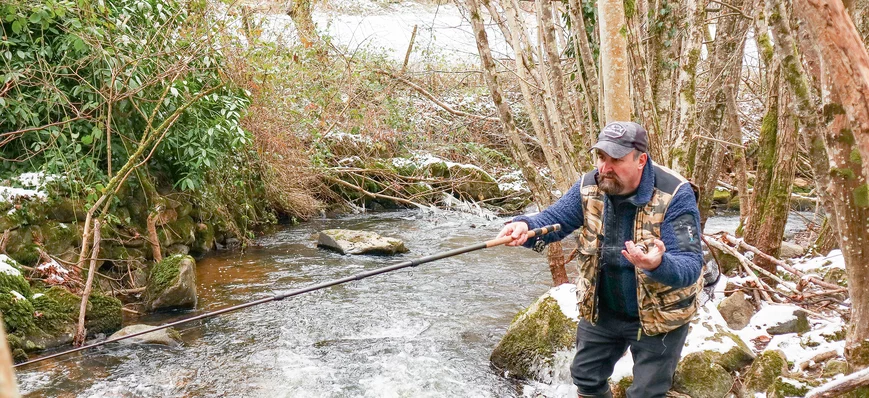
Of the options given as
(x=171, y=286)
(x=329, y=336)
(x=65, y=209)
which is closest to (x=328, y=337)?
(x=329, y=336)

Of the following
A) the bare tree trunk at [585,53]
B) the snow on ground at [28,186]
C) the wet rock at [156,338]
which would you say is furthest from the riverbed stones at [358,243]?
the bare tree trunk at [585,53]

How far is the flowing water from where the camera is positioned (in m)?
5.46

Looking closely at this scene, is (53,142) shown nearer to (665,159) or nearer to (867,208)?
(665,159)

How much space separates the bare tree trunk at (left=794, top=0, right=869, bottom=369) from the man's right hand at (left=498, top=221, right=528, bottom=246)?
5.00ft

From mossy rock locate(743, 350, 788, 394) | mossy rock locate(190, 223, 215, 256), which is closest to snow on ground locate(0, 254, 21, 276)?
→ mossy rock locate(190, 223, 215, 256)

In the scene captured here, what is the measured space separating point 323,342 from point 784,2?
193 inches

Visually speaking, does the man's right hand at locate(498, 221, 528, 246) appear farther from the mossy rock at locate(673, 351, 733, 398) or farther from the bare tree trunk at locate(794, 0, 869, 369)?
the mossy rock at locate(673, 351, 733, 398)

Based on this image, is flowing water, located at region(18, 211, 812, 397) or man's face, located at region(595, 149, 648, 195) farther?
flowing water, located at region(18, 211, 812, 397)

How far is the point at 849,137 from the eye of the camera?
3.08 m

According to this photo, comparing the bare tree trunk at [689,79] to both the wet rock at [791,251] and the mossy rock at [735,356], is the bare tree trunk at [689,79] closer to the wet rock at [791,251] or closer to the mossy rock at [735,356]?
the mossy rock at [735,356]

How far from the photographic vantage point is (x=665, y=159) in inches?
212

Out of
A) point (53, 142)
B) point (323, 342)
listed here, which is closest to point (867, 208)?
point (323, 342)

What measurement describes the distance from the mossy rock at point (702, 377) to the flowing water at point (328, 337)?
1267 millimetres

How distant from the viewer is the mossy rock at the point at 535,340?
546 cm
